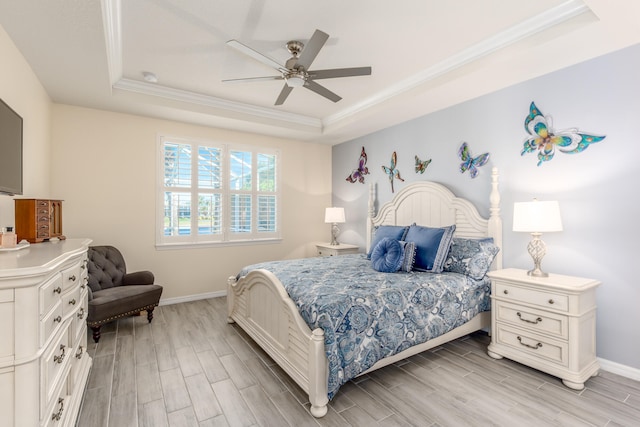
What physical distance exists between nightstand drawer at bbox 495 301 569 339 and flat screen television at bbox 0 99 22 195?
376cm

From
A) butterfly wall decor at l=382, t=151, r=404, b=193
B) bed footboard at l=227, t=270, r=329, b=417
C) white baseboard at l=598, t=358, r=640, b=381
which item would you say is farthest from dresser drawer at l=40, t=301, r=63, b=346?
butterfly wall decor at l=382, t=151, r=404, b=193

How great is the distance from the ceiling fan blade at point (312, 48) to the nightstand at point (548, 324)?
2.39m

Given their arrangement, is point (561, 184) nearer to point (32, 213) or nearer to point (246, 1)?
point (246, 1)

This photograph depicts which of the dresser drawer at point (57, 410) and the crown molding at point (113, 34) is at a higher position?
the crown molding at point (113, 34)

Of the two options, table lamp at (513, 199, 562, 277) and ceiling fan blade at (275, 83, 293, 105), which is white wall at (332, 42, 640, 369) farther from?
ceiling fan blade at (275, 83, 293, 105)

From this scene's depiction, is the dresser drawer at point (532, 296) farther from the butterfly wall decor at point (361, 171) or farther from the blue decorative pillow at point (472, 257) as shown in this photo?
the butterfly wall decor at point (361, 171)

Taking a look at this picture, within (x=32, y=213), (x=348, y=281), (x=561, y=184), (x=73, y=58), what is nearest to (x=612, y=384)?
(x=561, y=184)

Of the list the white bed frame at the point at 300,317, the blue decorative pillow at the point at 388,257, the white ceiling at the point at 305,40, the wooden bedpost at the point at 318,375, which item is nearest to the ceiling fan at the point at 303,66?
the white ceiling at the point at 305,40

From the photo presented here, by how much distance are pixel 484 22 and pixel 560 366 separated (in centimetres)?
268

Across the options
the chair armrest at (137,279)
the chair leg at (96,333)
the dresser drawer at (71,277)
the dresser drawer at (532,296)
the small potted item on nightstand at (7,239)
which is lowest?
the chair leg at (96,333)

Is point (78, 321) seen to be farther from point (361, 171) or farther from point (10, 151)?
point (361, 171)

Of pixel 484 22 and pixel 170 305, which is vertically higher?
pixel 484 22

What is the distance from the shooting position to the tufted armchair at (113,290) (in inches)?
116

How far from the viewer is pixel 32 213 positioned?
84.2 inches
